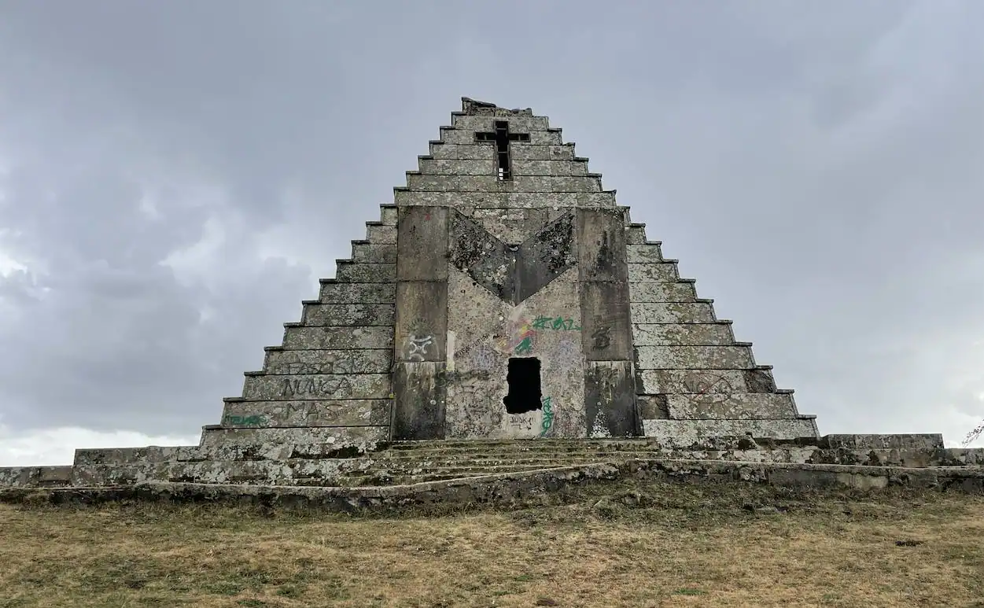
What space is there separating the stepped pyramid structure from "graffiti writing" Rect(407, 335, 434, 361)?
26mm

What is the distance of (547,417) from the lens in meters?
12.0

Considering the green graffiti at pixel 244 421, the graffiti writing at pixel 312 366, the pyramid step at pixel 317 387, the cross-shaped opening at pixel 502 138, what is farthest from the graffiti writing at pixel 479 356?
the cross-shaped opening at pixel 502 138

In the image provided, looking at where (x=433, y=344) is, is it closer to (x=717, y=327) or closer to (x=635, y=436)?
(x=635, y=436)

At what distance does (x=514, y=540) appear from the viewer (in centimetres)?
610

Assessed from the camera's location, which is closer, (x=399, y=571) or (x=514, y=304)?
(x=399, y=571)

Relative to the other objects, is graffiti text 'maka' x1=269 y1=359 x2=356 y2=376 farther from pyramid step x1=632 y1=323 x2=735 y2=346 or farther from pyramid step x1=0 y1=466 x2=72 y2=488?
pyramid step x1=632 y1=323 x2=735 y2=346

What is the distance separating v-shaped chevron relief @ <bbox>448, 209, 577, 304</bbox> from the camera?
508 inches

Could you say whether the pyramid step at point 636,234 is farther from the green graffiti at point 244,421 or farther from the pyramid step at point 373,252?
the green graffiti at point 244,421

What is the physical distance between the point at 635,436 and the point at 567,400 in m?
1.30

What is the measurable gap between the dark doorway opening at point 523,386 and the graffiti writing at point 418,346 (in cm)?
154

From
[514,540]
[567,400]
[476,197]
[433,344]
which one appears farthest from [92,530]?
[476,197]

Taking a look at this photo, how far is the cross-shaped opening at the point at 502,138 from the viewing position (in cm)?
1659

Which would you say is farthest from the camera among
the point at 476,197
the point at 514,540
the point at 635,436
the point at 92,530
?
the point at 476,197

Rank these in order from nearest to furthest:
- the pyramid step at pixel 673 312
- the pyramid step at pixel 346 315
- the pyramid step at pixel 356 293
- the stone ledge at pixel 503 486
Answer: the stone ledge at pixel 503 486, the pyramid step at pixel 346 315, the pyramid step at pixel 673 312, the pyramid step at pixel 356 293
